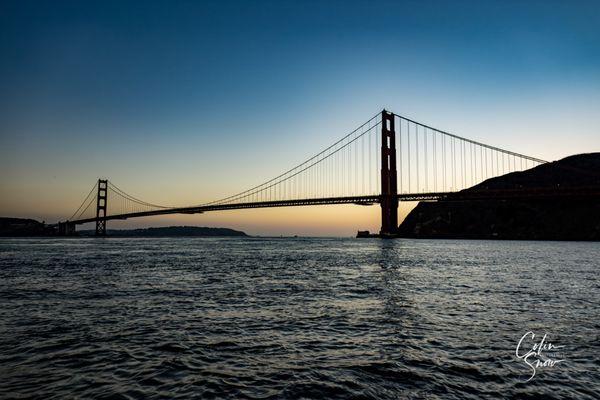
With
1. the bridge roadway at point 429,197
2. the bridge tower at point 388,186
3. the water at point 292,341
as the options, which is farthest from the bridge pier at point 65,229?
the water at point 292,341

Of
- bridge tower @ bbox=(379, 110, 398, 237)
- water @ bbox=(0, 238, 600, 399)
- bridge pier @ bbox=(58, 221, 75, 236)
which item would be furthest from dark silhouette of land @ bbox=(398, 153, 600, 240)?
bridge pier @ bbox=(58, 221, 75, 236)

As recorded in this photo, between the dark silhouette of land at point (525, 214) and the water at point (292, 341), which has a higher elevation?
the dark silhouette of land at point (525, 214)

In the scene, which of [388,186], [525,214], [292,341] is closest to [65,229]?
[388,186]

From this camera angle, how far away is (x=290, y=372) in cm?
745

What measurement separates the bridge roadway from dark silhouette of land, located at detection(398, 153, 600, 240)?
29595 millimetres

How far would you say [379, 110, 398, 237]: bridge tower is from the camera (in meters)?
94.4

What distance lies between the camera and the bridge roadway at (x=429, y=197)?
7225 cm

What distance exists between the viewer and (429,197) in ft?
283

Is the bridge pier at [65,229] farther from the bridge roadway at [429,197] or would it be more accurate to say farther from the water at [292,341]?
the water at [292,341]

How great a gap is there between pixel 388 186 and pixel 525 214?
230 ft

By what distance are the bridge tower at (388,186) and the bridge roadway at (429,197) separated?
198 cm

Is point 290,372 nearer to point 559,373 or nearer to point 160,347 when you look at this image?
point 160,347

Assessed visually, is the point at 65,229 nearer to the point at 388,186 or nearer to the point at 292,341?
the point at 388,186

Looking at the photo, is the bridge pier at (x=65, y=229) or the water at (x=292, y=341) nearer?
the water at (x=292, y=341)
